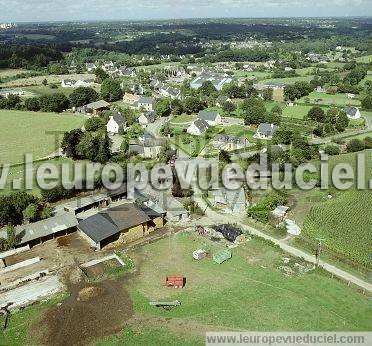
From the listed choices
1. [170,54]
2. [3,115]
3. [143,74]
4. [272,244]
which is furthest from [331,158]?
[170,54]

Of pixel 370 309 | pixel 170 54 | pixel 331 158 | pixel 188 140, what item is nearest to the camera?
pixel 370 309

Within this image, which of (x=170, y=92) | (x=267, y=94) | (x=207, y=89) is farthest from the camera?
(x=207, y=89)

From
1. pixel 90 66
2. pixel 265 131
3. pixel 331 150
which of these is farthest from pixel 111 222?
pixel 90 66

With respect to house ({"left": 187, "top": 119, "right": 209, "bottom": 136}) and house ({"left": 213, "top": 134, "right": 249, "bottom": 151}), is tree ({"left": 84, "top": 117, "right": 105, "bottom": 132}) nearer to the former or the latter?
house ({"left": 187, "top": 119, "right": 209, "bottom": 136})

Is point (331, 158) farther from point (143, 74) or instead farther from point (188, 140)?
point (143, 74)

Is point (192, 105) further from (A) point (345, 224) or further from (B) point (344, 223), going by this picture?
(A) point (345, 224)

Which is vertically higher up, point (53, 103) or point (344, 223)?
point (53, 103)
